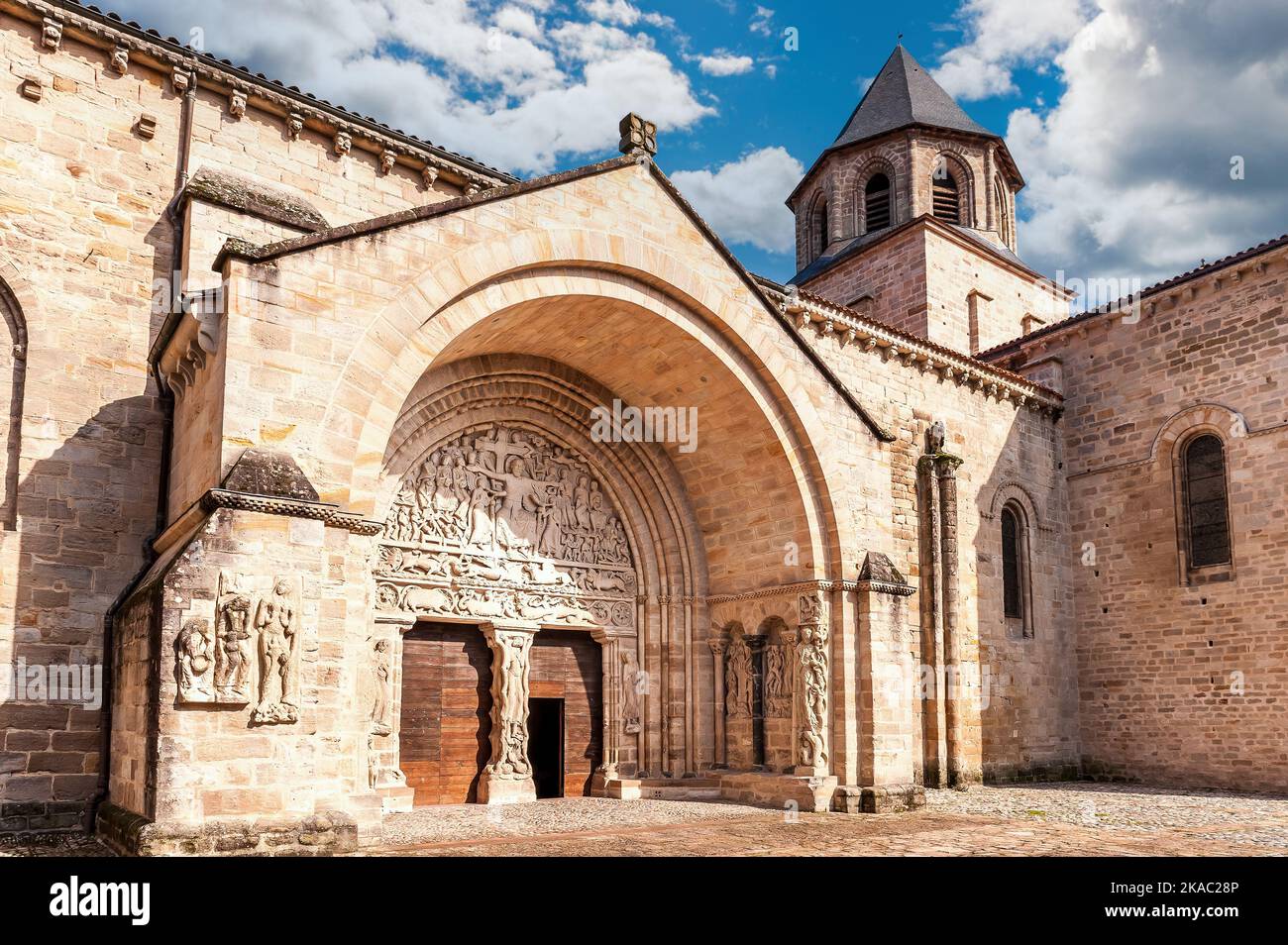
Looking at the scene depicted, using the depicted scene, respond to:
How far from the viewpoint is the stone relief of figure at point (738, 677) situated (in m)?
12.9

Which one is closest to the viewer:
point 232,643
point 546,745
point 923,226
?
point 232,643

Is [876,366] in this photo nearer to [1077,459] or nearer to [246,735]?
[1077,459]

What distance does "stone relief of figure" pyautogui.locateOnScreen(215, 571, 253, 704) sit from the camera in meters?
7.45

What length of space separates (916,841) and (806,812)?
2460mm

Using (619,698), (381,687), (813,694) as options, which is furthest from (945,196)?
(381,687)

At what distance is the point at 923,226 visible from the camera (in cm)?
2148

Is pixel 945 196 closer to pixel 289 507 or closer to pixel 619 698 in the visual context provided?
pixel 619 698

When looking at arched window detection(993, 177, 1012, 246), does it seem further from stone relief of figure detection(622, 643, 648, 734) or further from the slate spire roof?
stone relief of figure detection(622, 643, 648, 734)

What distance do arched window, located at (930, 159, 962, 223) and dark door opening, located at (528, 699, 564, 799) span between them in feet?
50.2

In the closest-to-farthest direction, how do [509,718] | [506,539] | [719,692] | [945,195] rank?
1. [509,718]
2. [506,539]
3. [719,692]
4. [945,195]

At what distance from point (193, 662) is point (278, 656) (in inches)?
22.8

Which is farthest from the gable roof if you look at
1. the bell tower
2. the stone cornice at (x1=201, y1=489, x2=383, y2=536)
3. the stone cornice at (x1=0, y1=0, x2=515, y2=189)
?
the bell tower

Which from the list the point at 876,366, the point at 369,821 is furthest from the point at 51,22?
the point at 876,366

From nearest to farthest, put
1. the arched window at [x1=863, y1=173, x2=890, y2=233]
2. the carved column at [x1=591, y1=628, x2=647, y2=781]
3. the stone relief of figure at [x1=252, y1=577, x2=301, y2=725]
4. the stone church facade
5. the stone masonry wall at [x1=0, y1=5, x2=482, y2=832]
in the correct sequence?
the stone relief of figure at [x1=252, y1=577, x2=301, y2=725], the stone church facade, the stone masonry wall at [x1=0, y1=5, x2=482, y2=832], the carved column at [x1=591, y1=628, x2=647, y2=781], the arched window at [x1=863, y1=173, x2=890, y2=233]
